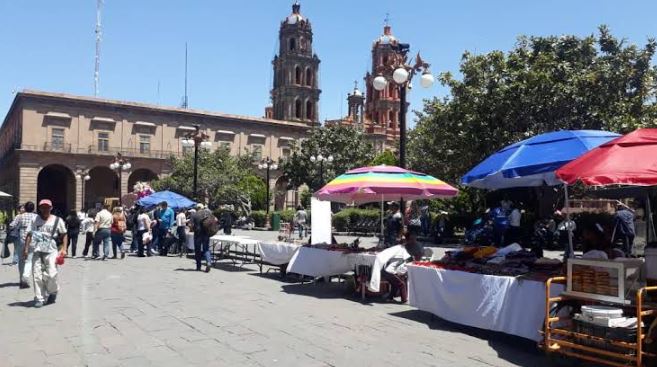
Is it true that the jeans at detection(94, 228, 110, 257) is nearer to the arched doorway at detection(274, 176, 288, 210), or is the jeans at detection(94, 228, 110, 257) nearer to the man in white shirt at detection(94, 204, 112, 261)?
the man in white shirt at detection(94, 204, 112, 261)

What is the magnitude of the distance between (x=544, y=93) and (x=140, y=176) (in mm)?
54545

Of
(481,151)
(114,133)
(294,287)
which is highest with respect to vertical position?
(114,133)

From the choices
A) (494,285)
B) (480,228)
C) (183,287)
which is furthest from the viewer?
(480,228)

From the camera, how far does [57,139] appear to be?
5959 cm

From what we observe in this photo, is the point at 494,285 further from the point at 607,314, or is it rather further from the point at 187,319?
the point at 187,319

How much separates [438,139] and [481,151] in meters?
2.96

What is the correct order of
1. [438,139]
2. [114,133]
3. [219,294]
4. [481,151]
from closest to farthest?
[219,294], [481,151], [438,139], [114,133]


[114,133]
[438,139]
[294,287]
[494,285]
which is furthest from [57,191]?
[494,285]

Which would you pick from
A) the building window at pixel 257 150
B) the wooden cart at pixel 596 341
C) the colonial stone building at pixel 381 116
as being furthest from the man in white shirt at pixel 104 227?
the colonial stone building at pixel 381 116

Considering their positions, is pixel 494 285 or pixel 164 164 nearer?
pixel 494 285

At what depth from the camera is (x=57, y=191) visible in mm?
68062

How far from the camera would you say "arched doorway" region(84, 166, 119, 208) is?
210ft

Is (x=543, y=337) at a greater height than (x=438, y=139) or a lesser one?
lesser

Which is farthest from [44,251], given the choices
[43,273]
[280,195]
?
[280,195]
